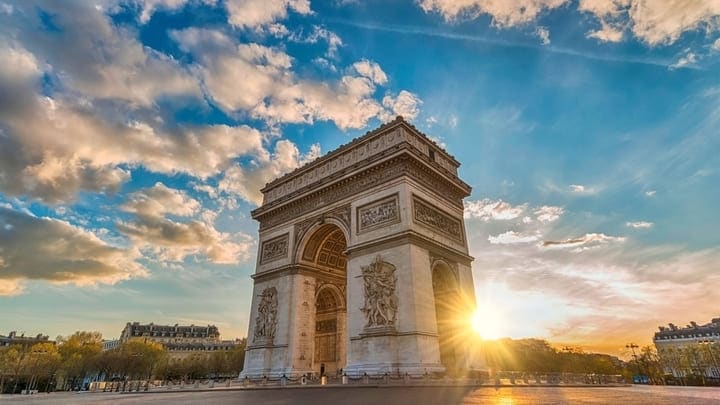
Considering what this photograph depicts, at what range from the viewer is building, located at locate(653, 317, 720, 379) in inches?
2151

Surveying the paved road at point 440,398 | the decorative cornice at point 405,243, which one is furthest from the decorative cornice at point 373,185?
the paved road at point 440,398

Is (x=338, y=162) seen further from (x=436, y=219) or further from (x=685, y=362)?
(x=685, y=362)

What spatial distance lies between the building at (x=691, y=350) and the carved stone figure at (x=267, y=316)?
59.2 metres

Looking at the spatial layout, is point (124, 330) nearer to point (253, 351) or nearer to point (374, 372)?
point (253, 351)

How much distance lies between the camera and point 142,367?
51.5m

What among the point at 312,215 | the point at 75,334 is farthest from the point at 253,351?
the point at 75,334

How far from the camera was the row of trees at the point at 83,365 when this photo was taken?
4612cm

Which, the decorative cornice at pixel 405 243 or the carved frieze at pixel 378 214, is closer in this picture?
the decorative cornice at pixel 405 243

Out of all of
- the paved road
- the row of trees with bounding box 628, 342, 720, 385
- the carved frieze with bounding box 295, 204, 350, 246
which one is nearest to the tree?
the carved frieze with bounding box 295, 204, 350, 246

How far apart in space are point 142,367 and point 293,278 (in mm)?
43339

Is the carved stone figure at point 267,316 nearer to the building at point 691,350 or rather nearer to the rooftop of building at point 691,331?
the building at point 691,350

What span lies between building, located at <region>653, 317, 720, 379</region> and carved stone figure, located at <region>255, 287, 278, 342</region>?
194 ft

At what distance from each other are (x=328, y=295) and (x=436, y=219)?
29.5ft

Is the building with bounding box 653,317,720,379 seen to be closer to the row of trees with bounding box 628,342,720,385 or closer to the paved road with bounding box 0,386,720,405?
the row of trees with bounding box 628,342,720,385
